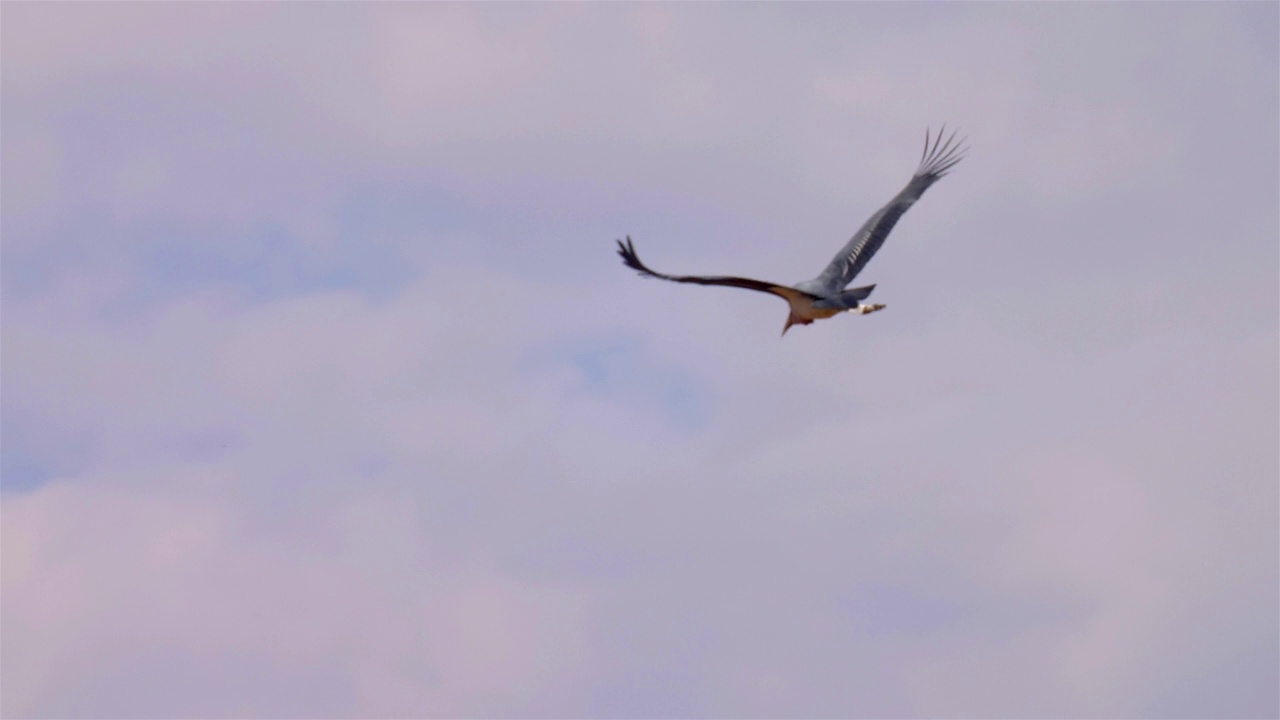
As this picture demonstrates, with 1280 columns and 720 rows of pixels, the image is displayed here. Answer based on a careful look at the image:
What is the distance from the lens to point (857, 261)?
59.9 meters

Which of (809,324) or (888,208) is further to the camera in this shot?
(888,208)

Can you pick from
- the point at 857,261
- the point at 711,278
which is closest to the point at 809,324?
the point at 857,261

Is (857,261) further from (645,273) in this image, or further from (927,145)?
(645,273)

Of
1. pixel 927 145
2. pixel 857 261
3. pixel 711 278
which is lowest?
pixel 711 278

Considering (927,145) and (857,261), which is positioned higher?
(927,145)

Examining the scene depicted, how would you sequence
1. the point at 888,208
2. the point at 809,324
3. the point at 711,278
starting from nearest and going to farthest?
the point at 711,278 < the point at 809,324 < the point at 888,208

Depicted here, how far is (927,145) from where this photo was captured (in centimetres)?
6412

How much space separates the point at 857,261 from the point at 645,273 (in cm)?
1078

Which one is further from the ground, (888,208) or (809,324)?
(888,208)

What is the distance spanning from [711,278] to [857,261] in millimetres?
10143

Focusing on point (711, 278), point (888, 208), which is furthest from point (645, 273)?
point (888, 208)

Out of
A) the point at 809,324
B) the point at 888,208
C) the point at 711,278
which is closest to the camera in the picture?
the point at 711,278

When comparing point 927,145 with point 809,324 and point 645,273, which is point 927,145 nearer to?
point 809,324

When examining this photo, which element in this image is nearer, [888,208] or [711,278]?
[711,278]
